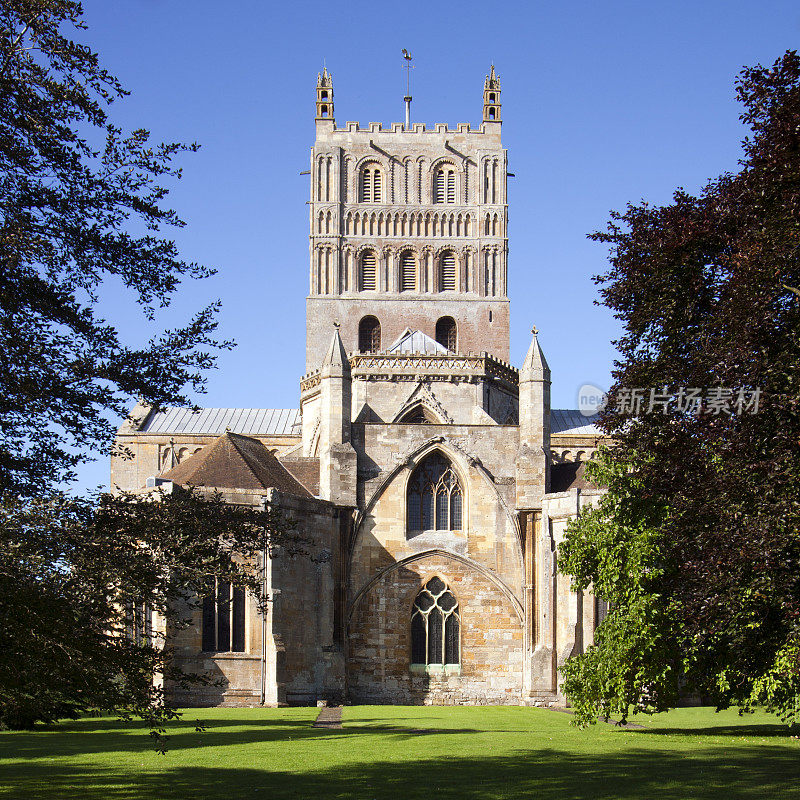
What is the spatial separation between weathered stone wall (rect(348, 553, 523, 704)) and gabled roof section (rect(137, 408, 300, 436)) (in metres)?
17.3

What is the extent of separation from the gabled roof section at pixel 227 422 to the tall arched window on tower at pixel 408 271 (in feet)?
29.5

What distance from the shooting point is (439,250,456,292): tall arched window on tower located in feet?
195

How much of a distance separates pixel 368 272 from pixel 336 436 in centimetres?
2056

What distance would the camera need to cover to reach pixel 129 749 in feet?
76.8

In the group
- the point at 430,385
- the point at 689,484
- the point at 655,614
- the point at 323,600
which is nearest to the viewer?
the point at 689,484

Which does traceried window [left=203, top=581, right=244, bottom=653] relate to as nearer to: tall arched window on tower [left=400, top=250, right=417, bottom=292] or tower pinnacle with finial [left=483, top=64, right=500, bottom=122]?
tall arched window on tower [left=400, top=250, right=417, bottom=292]

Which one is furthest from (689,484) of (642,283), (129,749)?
(129,749)

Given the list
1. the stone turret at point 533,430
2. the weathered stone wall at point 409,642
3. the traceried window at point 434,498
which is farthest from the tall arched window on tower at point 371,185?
the weathered stone wall at point 409,642

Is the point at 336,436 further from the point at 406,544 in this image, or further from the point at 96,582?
the point at 96,582

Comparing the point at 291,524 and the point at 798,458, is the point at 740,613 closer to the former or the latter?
the point at 798,458

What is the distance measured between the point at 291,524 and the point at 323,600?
22.6m

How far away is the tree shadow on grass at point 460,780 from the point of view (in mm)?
16484

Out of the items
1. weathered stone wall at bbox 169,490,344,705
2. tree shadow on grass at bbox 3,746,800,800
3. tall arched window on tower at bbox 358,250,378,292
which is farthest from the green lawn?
tall arched window on tower at bbox 358,250,378,292

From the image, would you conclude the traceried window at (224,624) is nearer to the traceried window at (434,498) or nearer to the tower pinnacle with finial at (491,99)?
the traceried window at (434,498)
